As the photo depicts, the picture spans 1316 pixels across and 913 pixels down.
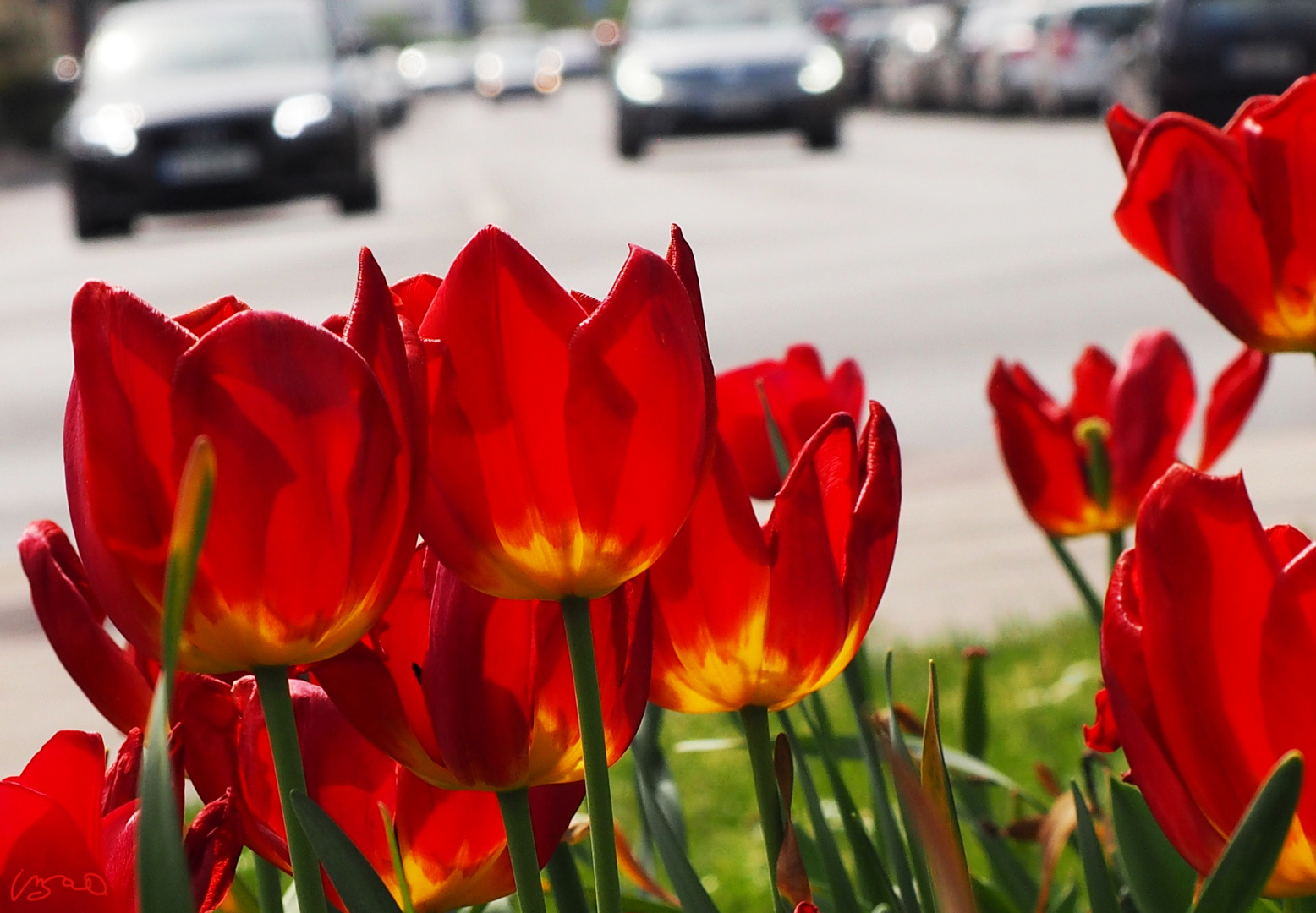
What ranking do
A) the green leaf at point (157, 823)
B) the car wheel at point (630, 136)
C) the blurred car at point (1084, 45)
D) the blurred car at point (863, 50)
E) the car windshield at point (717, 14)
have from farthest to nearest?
the blurred car at point (863, 50)
the blurred car at point (1084, 45)
the car wheel at point (630, 136)
the car windshield at point (717, 14)
the green leaf at point (157, 823)

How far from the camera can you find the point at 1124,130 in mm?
1124

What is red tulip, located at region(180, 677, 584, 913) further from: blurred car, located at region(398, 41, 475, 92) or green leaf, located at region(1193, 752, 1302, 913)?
blurred car, located at region(398, 41, 475, 92)

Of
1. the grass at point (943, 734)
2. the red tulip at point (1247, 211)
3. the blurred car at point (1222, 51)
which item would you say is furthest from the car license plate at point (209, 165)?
the red tulip at point (1247, 211)

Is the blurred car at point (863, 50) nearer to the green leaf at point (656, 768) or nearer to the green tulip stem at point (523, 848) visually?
the green leaf at point (656, 768)

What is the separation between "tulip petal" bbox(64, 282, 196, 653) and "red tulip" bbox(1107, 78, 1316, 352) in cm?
56

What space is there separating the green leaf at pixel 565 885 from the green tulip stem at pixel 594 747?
6.1 inches

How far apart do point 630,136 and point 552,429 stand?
19.1 m

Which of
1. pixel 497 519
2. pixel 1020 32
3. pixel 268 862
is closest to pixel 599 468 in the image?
pixel 497 519

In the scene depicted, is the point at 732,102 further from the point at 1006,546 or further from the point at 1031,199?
the point at 1006,546

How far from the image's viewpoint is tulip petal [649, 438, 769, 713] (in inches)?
30.8

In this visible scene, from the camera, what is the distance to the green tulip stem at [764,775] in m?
0.81

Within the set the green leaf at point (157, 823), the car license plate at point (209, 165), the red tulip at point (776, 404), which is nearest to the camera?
the green leaf at point (157, 823)

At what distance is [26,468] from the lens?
6.84 metres
